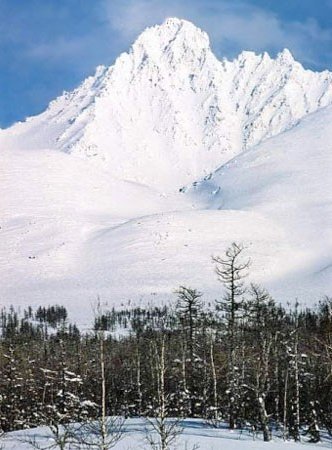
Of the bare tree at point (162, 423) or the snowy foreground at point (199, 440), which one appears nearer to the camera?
the bare tree at point (162, 423)

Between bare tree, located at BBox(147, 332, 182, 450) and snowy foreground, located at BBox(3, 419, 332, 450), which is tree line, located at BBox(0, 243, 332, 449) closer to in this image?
bare tree, located at BBox(147, 332, 182, 450)

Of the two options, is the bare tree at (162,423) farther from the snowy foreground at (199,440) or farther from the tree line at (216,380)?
the snowy foreground at (199,440)

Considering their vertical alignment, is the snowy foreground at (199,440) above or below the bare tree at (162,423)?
below

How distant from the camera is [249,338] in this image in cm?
8294

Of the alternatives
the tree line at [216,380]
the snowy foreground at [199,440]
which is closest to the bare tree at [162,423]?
the tree line at [216,380]

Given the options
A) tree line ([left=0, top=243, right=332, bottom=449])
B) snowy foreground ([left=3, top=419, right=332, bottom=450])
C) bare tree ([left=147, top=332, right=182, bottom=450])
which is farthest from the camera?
tree line ([left=0, top=243, right=332, bottom=449])

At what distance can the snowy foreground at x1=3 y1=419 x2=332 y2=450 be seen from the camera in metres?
35.3

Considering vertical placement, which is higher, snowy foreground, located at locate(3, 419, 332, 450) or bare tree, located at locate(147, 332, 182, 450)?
bare tree, located at locate(147, 332, 182, 450)

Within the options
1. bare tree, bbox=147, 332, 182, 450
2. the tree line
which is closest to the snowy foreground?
bare tree, bbox=147, 332, 182, 450

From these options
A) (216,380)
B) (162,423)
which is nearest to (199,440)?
(162,423)

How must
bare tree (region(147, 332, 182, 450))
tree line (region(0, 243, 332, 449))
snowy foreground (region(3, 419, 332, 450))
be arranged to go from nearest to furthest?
bare tree (region(147, 332, 182, 450))
snowy foreground (region(3, 419, 332, 450))
tree line (region(0, 243, 332, 449))

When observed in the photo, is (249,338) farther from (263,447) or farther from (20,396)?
(263,447)

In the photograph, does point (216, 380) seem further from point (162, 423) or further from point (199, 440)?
point (162, 423)

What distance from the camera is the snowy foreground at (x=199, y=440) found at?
35281 mm
